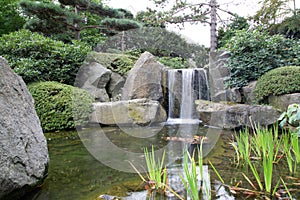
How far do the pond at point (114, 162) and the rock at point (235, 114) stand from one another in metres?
0.38

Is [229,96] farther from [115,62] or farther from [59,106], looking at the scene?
[59,106]

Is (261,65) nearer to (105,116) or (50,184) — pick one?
(105,116)

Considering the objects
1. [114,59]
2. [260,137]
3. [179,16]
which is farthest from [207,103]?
[179,16]

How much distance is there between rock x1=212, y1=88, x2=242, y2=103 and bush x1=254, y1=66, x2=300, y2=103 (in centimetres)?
92

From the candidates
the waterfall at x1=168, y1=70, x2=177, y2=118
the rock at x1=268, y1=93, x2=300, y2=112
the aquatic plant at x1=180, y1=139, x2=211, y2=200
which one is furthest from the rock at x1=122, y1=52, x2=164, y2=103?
the aquatic plant at x1=180, y1=139, x2=211, y2=200

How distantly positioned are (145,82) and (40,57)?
3.01 m

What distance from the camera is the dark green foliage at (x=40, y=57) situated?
5.68 meters

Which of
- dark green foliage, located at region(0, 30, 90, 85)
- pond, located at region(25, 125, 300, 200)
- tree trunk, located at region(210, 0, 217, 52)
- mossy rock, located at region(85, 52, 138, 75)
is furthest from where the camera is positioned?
tree trunk, located at region(210, 0, 217, 52)

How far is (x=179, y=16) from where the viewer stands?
935 cm

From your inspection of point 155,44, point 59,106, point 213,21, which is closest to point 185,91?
point 155,44

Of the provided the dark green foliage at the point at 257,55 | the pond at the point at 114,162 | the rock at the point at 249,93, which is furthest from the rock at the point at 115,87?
the rock at the point at 249,93

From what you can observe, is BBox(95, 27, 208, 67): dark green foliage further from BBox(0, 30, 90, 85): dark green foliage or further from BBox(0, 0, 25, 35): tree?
BBox(0, 0, 25, 35): tree

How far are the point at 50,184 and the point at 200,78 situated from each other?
19.3ft

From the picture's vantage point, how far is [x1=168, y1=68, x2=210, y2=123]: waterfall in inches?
276
